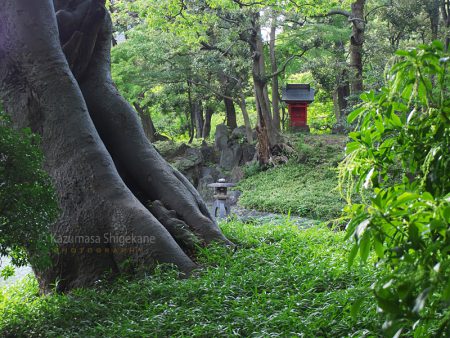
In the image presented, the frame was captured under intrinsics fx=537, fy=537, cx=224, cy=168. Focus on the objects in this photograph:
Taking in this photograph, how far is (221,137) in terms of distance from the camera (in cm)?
2139

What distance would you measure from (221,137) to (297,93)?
4370 millimetres

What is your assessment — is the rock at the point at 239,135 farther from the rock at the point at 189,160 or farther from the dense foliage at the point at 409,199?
the dense foliage at the point at 409,199

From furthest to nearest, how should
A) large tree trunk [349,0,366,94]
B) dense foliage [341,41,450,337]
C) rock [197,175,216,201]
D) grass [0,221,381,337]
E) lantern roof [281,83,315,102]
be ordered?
1. lantern roof [281,83,315,102]
2. rock [197,175,216,201]
3. large tree trunk [349,0,366,94]
4. grass [0,221,381,337]
5. dense foliage [341,41,450,337]

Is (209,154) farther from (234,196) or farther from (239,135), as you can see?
(234,196)

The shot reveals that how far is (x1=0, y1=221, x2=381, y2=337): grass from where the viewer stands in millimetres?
3809

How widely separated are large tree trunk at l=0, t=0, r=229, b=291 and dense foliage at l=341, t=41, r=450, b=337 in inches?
147

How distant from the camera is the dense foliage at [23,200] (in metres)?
4.20

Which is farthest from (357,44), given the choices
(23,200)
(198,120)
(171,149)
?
(23,200)

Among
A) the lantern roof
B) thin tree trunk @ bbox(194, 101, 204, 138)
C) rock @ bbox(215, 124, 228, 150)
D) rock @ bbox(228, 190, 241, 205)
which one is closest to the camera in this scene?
rock @ bbox(228, 190, 241, 205)

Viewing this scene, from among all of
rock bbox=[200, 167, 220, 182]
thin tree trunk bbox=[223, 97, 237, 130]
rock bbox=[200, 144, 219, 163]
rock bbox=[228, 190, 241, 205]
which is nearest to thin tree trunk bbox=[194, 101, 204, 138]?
thin tree trunk bbox=[223, 97, 237, 130]

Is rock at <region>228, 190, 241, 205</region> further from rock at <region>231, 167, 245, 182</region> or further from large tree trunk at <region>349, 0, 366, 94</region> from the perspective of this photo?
large tree trunk at <region>349, 0, 366, 94</region>

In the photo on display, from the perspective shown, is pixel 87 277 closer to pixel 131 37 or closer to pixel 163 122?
pixel 131 37

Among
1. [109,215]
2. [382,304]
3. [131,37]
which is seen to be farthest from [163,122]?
[382,304]

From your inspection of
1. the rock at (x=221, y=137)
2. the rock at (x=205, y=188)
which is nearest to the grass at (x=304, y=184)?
the rock at (x=205, y=188)
